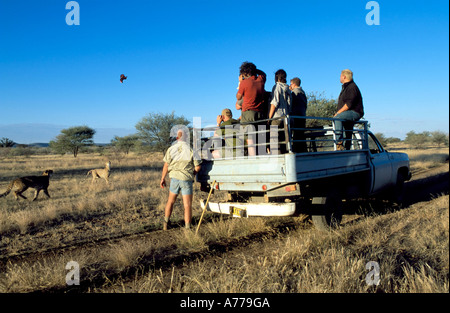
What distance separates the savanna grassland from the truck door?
2.13ft

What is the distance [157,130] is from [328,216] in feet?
79.0

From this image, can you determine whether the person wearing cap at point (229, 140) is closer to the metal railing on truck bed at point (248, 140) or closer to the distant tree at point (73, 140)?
the metal railing on truck bed at point (248, 140)

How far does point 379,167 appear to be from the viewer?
21.9 feet

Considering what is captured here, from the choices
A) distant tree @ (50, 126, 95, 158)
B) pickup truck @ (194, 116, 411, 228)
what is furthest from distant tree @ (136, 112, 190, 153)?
pickup truck @ (194, 116, 411, 228)

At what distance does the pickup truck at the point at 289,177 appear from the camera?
4.48 m

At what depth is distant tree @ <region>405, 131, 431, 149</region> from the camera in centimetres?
4594

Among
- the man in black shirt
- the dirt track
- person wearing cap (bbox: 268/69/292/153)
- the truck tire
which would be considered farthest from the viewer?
the man in black shirt

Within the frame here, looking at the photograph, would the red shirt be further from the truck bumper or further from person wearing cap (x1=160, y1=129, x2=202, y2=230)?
the truck bumper

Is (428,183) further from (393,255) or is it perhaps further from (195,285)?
(195,285)

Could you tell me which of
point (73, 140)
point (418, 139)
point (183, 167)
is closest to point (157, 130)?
point (73, 140)

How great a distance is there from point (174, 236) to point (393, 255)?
3.46 metres

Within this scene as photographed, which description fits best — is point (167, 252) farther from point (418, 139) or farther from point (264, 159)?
point (418, 139)

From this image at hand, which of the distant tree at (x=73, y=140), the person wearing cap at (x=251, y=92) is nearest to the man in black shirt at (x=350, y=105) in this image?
the person wearing cap at (x=251, y=92)
